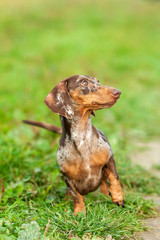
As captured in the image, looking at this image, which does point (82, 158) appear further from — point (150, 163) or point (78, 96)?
point (150, 163)

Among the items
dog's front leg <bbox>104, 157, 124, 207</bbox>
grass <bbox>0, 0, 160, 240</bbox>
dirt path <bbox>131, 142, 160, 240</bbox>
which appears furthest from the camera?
dog's front leg <bbox>104, 157, 124, 207</bbox>

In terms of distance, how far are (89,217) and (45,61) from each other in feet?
26.6

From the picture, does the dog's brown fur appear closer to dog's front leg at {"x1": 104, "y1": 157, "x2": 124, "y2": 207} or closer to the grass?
dog's front leg at {"x1": 104, "y1": 157, "x2": 124, "y2": 207}

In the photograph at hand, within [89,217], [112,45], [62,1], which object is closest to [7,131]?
[89,217]

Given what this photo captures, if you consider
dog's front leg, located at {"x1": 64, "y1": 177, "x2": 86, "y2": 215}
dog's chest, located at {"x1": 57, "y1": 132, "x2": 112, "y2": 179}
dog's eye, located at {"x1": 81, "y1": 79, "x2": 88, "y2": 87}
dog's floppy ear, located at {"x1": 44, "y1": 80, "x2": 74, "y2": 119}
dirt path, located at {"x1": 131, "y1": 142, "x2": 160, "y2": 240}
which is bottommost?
dirt path, located at {"x1": 131, "y1": 142, "x2": 160, "y2": 240}

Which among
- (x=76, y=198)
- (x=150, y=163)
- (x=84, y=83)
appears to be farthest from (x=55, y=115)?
(x=84, y=83)

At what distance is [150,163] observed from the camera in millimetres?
4930

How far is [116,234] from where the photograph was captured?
2.55m

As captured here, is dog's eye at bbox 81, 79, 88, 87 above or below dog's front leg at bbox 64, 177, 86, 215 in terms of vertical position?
above

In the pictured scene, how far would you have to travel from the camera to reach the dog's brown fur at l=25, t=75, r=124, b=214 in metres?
2.69

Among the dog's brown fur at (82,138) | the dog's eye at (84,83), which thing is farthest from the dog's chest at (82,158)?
the dog's eye at (84,83)

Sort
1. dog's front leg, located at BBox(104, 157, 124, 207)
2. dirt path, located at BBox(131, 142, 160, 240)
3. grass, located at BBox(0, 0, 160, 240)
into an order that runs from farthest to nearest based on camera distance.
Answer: dog's front leg, located at BBox(104, 157, 124, 207) < grass, located at BBox(0, 0, 160, 240) < dirt path, located at BBox(131, 142, 160, 240)

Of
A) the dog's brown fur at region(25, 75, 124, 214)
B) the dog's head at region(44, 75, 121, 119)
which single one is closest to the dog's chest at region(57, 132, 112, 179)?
the dog's brown fur at region(25, 75, 124, 214)

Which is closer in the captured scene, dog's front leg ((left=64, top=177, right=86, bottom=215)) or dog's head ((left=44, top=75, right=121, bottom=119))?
dog's head ((left=44, top=75, right=121, bottom=119))
